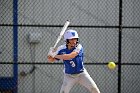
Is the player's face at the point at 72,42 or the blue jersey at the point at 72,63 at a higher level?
the player's face at the point at 72,42

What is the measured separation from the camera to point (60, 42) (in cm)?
919

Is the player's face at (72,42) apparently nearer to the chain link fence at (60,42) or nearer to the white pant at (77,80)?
the white pant at (77,80)

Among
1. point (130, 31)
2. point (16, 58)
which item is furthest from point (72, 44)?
point (130, 31)

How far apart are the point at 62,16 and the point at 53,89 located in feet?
5.25

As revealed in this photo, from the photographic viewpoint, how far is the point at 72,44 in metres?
6.91

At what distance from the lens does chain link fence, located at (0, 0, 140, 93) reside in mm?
9148

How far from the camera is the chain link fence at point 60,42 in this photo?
915cm

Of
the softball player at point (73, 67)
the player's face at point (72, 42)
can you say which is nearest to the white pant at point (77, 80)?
the softball player at point (73, 67)

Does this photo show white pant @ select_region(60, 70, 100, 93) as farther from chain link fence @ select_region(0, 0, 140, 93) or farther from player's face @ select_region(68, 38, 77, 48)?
chain link fence @ select_region(0, 0, 140, 93)

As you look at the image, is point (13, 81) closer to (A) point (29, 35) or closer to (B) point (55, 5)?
(A) point (29, 35)

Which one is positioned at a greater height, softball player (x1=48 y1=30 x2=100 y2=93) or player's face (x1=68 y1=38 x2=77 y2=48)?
player's face (x1=68 y1=38 x2=77 y2=48)

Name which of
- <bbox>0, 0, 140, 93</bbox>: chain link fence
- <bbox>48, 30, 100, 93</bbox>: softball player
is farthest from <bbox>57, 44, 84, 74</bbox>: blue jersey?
<bbox>0, 0, 140, 93</bbox>: chain link fence

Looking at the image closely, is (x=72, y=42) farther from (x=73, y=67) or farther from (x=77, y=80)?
(x=77, y=80)

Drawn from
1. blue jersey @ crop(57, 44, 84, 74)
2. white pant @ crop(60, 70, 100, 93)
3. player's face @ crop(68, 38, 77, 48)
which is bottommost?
white pant @ crop(60, 70, 100, 93)
